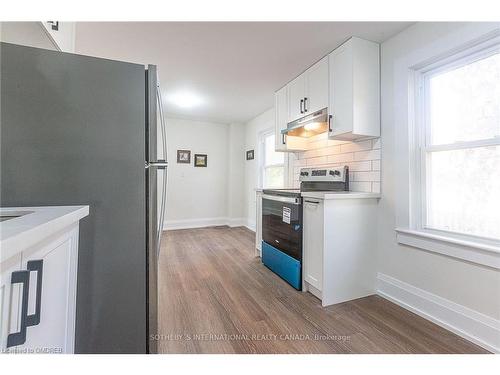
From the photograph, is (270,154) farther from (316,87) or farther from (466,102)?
(466,102)

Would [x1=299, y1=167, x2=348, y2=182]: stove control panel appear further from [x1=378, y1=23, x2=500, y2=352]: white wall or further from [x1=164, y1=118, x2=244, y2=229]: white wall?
[x1=164, y1=118, x2=244, y2=229]: white wall

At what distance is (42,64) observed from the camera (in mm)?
992

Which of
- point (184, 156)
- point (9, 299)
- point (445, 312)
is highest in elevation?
point (184, 156)

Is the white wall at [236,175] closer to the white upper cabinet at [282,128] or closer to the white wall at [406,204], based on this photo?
the white upper cabinet at [282,128]

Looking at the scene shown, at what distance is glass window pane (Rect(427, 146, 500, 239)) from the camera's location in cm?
148

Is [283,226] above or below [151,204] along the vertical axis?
below

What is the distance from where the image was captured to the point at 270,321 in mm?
1671

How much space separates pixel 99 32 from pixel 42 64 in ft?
4.42

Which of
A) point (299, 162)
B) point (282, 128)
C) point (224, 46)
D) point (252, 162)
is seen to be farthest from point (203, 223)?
point (224, 46)

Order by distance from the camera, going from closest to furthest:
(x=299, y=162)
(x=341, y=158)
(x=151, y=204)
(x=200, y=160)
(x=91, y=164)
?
(x=91, y=164) → (x=151, y=204) → (x=341, y=158) → (x=299, y=162) → (x=200, y=160)

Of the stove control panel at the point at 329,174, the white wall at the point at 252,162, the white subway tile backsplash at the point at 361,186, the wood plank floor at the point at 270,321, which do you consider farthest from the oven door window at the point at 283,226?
the white wall at the point at 252,162

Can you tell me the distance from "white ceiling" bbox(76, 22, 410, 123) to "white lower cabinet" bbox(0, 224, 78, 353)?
6.10ft

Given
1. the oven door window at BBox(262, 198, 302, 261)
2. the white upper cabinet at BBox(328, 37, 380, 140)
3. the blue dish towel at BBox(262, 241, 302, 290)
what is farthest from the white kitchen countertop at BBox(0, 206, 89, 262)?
the white upper cabinet at BBox(328, 37, 380, 140)

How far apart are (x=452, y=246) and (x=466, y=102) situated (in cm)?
103
